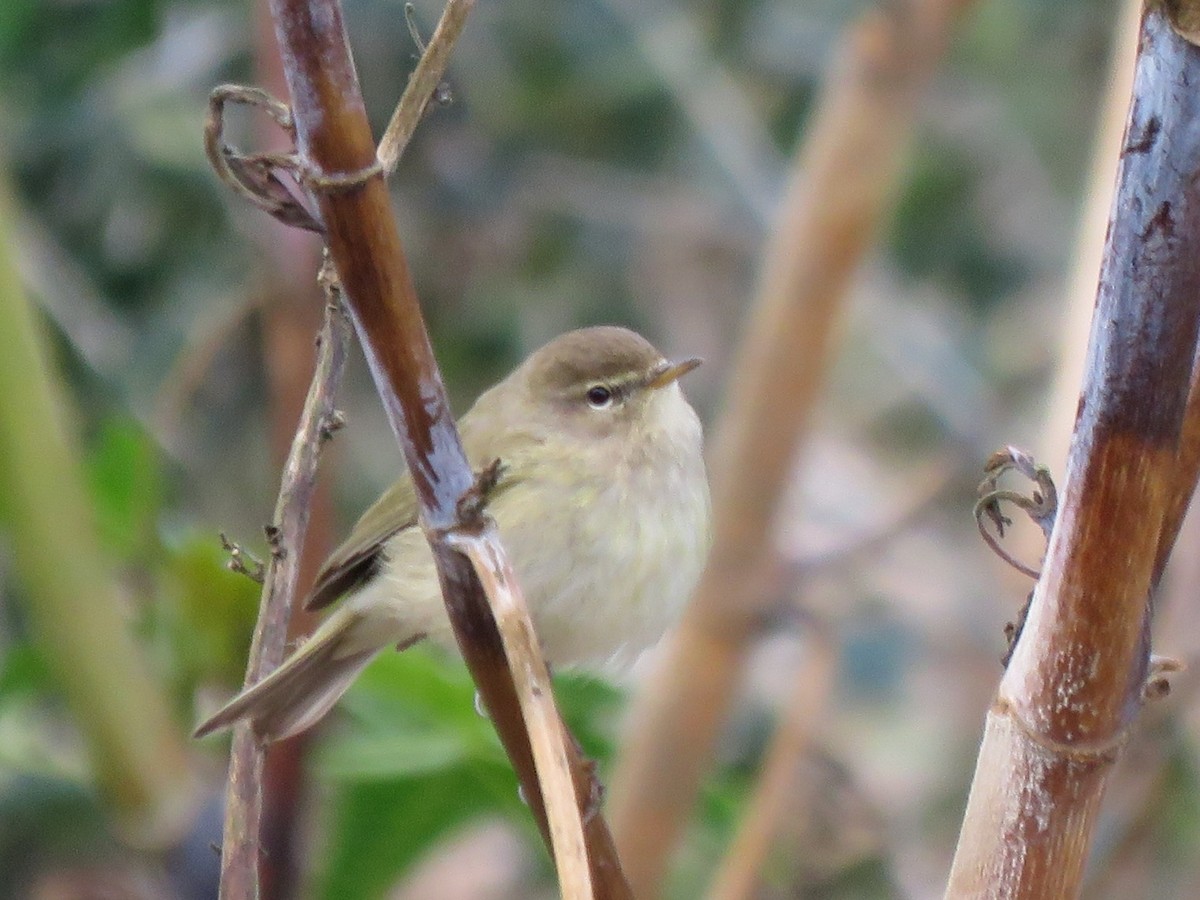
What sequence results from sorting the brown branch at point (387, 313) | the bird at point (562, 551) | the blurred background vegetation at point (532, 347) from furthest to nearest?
the blurred background vegetation at point (532, 347) → the bird at point (562, 551) → the brown branch at point (387, 313)

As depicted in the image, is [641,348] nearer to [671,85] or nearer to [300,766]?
[300,766]

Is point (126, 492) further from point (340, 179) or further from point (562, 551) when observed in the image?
point (340, 179)

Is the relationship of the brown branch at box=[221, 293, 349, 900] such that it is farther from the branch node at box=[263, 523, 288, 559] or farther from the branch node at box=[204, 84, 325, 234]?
the branch node at box=[204, 84, 325, 234]

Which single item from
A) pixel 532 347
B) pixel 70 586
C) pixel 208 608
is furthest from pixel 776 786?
pixel 532 347

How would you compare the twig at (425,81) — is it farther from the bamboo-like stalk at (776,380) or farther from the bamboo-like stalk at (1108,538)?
the bamboo-like stalk at (776,380)

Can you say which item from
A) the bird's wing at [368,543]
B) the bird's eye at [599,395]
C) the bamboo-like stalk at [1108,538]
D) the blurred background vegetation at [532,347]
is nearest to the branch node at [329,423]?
the bamboo-like stalk at [1108,538]

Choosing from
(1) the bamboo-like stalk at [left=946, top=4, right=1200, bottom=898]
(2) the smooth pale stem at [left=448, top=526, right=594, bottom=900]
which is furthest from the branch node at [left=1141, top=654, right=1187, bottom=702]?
(2) the smooth pale stem at [left=448, top=526, right=594, bottom=900]
